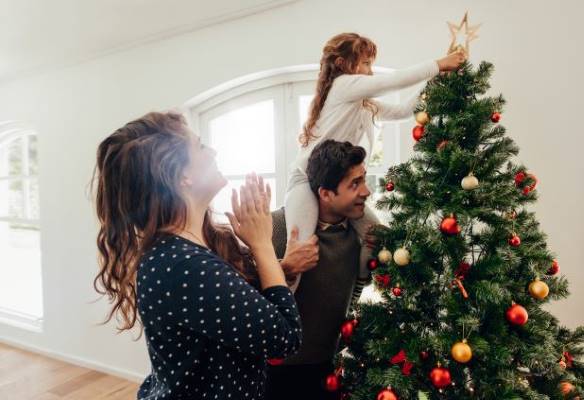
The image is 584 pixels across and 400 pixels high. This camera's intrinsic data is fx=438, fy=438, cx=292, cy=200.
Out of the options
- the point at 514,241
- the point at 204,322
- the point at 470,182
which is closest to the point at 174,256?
the point at 204,322

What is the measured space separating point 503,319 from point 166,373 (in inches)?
32.1

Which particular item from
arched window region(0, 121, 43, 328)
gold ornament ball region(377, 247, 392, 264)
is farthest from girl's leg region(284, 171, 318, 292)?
arched window region(0, 121, 43, 328)

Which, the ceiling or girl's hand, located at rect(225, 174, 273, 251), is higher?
the ceiling

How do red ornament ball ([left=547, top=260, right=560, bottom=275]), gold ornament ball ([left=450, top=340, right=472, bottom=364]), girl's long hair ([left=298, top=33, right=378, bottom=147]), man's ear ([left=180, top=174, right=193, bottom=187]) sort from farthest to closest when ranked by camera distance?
girl's long hair ([left=298, top=33, right=378, bottom=147]) < red ornament ball ([left=547, top=260, right=560, bottom=275]) < gold ornament ball ([left=450, top=340, right=472, bottom=364]) < man's ear ([left=180, top=174, right=193, bottom=187])

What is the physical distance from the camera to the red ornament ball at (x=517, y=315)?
1063mm


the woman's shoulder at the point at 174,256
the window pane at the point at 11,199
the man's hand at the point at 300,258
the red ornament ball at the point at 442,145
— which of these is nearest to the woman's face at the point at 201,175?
the woman's shoulder at the point at 174,256

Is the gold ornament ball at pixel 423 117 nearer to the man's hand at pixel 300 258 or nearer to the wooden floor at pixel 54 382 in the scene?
the man's hand at pixel 300 258

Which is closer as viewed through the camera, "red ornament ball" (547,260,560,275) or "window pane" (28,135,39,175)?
"red ornament ball" (547,260,560,275)

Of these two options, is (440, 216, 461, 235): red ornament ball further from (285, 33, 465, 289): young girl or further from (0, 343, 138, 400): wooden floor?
(0, 343, 138, 400): wooden floor

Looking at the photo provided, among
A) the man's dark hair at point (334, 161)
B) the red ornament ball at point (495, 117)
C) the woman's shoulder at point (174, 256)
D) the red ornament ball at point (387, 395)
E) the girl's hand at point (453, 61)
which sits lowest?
the red ornament ball at point (387, 395)

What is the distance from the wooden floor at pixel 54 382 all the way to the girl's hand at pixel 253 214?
2629 millimetres

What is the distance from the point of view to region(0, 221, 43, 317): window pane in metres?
4.41

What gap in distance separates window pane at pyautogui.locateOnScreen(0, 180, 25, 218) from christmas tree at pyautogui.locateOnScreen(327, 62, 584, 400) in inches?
161

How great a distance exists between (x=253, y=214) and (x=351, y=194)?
450 mm
